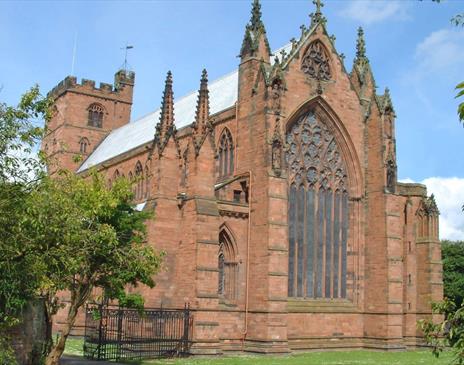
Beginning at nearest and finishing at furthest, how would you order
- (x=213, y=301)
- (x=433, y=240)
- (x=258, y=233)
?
(x=213, y=301), (x=258, y=233), (x=433, y=240)

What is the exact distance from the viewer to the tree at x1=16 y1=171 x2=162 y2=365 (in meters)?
13.3

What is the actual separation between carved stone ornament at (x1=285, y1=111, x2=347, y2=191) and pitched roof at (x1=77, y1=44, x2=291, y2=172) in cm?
490

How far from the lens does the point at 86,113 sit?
65.1m

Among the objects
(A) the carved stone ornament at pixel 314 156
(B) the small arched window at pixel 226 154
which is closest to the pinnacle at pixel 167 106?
(B) the small arched window at pixel 226 154

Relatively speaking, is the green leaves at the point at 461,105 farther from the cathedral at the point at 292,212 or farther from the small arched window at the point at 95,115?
the small arched window at the point at 95,115

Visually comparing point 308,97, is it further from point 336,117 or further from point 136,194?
point 136,194

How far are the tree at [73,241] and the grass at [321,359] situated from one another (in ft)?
15.3

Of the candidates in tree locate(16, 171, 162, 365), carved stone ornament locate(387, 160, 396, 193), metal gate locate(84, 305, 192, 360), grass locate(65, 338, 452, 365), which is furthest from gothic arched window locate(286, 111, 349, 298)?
tree locate(16, 171, 162, 365)

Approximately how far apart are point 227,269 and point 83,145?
1439 inches

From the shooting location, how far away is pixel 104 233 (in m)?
16.9

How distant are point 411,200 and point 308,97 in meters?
9.51

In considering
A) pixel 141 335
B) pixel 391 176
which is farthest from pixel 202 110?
pixel 391 176

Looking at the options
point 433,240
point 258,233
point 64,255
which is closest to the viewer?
point 64,255

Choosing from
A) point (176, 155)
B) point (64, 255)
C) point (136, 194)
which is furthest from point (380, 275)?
point (64, 255)
